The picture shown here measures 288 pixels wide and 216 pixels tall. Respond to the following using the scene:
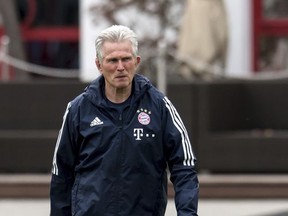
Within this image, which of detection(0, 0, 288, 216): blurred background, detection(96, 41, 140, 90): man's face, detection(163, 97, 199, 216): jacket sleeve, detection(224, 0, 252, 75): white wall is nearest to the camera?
detection(96, 41, 140, 90): man's face

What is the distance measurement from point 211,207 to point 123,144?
6.50 meters

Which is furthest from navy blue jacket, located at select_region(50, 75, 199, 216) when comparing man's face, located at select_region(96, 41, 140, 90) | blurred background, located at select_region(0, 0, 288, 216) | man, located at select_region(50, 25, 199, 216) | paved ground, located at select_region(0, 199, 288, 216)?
paved ground, located at select_region(0, 199, 288, 216)

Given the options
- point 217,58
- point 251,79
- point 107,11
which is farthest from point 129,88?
point 107,11

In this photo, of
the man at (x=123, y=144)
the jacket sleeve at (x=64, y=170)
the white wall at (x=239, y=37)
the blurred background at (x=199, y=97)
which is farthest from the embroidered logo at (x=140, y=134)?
the white wall at (x=239, y=37)

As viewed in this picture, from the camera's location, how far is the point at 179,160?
5.78 m

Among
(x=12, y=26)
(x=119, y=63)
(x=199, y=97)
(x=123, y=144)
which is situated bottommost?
Result: (x=123, y=144)

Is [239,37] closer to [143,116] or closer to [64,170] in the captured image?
[64,170]

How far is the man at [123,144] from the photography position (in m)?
5.68

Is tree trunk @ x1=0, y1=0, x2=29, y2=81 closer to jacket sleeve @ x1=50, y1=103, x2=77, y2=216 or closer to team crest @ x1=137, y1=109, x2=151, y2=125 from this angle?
jacket sleeve @ x1=50, y1=103, x2=77, y2=216

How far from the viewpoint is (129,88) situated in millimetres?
5750

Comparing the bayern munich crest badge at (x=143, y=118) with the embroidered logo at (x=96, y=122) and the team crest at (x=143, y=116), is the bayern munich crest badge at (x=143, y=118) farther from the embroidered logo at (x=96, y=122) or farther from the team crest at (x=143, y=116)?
the embroidered logo at (x=96, y=122)

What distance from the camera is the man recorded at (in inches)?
224

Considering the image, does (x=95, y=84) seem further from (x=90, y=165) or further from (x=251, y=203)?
(x=251, y=203)

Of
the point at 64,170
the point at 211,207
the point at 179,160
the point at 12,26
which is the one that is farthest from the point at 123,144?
the point at 12,26
